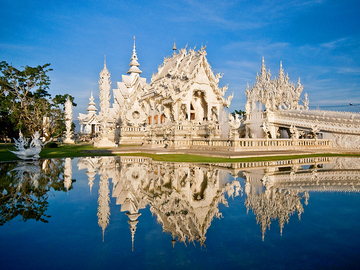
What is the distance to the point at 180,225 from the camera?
4332mm

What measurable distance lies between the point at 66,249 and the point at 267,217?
318cm

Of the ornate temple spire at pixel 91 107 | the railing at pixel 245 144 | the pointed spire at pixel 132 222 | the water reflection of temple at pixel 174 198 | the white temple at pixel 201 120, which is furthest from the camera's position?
the ornate temple spire at pixel 91 107

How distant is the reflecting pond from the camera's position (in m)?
3.21

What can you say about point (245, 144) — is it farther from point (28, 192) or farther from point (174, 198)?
point (28, 192)

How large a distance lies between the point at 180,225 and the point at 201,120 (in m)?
28.3

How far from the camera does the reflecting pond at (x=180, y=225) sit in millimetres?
3209

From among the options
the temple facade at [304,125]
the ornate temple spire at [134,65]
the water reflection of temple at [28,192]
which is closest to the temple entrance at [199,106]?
the temple facade at [304,125]

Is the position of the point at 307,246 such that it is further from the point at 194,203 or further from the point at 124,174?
the point at 124,174

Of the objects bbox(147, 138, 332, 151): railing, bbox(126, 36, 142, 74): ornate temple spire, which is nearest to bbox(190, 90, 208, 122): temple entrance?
bbox(147, 138, 332, 151): railing

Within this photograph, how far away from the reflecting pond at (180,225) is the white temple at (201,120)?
465 inches

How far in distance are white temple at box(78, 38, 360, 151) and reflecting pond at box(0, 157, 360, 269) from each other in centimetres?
1182

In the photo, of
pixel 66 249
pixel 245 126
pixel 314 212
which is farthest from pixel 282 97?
pixel 66 249

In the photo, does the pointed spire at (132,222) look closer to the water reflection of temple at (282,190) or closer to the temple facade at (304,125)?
the water reflection of temple at (282,190)

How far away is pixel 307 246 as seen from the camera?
3512mm
